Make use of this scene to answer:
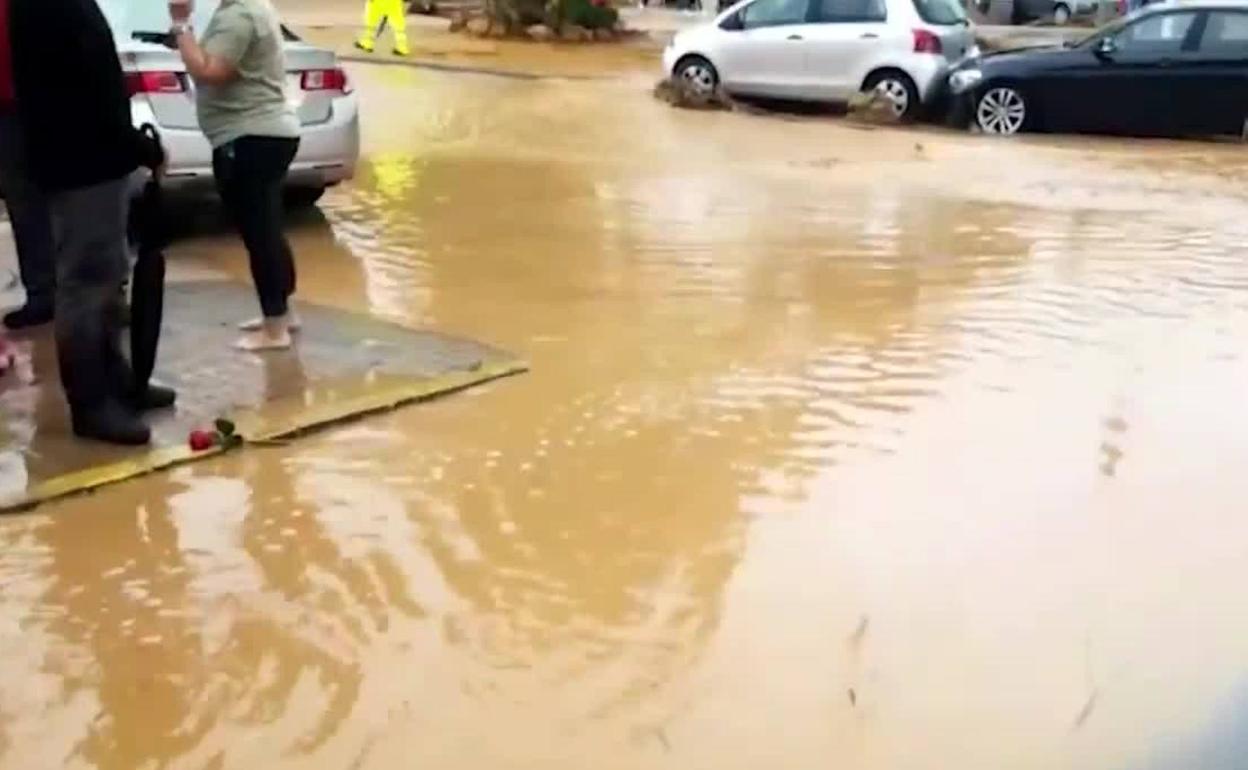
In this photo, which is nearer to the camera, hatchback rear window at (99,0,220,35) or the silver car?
the silver car

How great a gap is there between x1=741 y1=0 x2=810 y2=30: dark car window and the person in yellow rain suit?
767 cm

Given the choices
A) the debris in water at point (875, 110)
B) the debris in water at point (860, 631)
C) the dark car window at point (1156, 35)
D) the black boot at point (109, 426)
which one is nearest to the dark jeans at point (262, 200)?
the black boot at point (109, 426)

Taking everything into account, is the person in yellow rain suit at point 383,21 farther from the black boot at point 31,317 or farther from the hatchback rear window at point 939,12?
the black boot at point 31,317

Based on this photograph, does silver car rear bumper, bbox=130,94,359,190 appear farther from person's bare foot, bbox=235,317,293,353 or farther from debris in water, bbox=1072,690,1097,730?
debris in water, bbox=1072,690,1097,730

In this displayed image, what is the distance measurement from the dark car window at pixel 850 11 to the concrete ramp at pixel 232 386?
11.1 metres

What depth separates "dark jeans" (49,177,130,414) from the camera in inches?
233

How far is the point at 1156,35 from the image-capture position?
16.5 meters

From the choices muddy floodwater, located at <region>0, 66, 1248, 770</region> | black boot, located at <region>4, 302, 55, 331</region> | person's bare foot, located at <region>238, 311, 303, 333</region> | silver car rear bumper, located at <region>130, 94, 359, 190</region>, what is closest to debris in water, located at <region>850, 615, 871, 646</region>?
muddy floodwater, located at <region>0, 66, 1248, 770</region>

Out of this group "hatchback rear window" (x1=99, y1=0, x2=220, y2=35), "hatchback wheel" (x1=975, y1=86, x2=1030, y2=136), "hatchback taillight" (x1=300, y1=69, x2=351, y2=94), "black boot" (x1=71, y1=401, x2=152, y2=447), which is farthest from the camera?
→ "hatchback wheel" (x1=975, y1=86, x2=1030, y2=136)

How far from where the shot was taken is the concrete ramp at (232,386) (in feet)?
19.6

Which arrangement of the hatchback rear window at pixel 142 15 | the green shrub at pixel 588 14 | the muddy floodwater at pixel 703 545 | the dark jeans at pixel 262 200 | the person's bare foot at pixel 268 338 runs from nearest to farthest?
the muddy floodwater at pixel 703 545, the dark jeans at pixel 262 200, the person's bare foot at pixel 268 338, the hatchback rear window at pixel 142 15, the green shrub at pixel 588 14

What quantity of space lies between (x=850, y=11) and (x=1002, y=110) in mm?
2307

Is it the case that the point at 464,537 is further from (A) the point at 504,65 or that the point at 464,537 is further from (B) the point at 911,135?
(A) the point at 504,65

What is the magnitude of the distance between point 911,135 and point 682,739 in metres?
13.2
